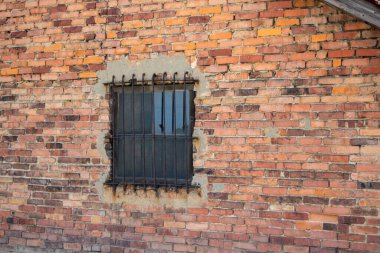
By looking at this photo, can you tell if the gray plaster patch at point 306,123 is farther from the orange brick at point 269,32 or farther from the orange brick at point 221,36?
the orange brick at point 221,36

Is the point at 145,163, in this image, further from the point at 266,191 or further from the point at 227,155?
the point at 266,191

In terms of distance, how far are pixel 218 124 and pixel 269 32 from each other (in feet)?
3.10

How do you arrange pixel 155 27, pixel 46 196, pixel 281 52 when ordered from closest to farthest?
pixel 281 52, pixel 155 27, pixel 46 196

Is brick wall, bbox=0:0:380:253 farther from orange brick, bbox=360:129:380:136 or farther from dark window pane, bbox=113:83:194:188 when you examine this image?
dark window pane, bbox=113:83:194:188

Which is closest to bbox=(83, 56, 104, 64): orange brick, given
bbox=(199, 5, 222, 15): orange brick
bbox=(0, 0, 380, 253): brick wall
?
bbox=(0, 0, 380, 253): brick wall

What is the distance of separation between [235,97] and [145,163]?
112 cm

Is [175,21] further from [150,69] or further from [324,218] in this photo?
[324,218]

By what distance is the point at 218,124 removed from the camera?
3.52 metres

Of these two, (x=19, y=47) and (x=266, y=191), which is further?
(x=19, y=47)

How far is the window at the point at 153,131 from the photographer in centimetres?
368

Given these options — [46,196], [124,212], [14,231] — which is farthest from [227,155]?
[14,231]

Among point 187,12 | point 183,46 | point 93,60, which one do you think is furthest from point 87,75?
point 187,12

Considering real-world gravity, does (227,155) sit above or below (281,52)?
below

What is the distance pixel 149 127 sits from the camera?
3799mm
